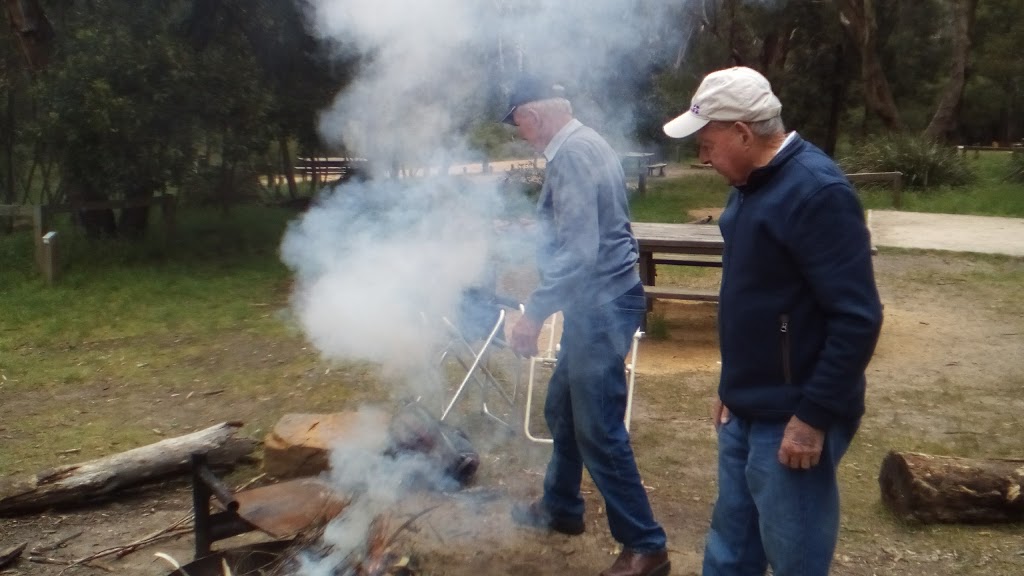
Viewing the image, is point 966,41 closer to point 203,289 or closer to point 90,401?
point 203,289

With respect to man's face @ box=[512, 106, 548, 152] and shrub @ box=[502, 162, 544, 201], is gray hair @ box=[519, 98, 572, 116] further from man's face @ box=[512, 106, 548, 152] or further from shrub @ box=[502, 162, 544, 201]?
shrub @ box=[502, 162, 544, 201]

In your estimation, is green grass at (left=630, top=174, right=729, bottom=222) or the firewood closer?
the firewood

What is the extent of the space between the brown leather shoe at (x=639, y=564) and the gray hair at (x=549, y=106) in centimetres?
176

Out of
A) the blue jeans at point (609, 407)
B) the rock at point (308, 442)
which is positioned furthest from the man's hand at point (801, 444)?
the rock at point (308, 442)

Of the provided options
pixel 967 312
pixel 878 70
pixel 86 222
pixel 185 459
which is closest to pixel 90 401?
pixel 185 459

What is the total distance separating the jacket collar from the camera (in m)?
2.21

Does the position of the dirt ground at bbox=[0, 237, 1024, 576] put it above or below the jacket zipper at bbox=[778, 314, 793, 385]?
below

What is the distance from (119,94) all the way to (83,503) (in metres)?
6.61

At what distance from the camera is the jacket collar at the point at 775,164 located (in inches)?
86.8

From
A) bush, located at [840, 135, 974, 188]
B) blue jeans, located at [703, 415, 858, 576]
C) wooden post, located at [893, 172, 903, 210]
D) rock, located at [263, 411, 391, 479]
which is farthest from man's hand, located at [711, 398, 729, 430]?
bush, located at [840, 135, 974, 188]

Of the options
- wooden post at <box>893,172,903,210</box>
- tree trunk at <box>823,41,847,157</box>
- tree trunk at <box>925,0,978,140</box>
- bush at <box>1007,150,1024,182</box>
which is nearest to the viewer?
wooden post at <box>893,172,903,210</box>

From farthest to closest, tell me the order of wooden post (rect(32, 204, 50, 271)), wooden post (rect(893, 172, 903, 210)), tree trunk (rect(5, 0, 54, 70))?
wooden post (rect(893, 172, 903, 210))
tree trunk (rect(5, 0, 54, 70))
wooden post (rect(32, 204, 50, 271))

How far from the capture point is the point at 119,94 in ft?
31.1

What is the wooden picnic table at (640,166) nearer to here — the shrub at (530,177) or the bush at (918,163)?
the bush at (918,163)
